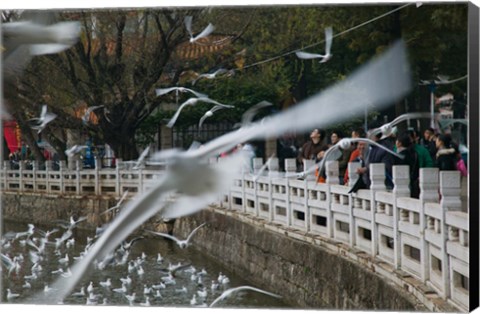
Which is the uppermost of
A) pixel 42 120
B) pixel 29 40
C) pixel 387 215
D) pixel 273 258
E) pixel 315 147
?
pixel 29 40

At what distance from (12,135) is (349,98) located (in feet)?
9.08

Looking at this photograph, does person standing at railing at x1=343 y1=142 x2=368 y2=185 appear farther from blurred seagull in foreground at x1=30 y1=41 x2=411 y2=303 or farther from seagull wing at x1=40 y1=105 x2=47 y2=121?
seagull wing at x1=40 y1=105 x2=47 y2=121

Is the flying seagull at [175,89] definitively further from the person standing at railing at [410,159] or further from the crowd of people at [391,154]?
the person standing at railing at [410,159]

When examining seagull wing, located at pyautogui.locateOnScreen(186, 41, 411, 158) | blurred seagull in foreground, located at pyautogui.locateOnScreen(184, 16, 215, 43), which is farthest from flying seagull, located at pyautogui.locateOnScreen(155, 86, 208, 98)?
seagull wing, located at pyautogui.locateOnScreen(186, 41, 411, 158)

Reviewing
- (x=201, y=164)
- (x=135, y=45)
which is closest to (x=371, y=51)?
(x=201, y=164)

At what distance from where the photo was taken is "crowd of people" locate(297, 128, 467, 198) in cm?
604

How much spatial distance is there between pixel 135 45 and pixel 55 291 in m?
1.94

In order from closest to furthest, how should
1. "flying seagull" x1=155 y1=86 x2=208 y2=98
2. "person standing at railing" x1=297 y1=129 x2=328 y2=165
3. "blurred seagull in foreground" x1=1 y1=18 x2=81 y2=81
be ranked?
"blurred seagull in foreground" x1=1 y1=18 x2=81 y2=81, "person standing at railing" x1=297 y1=129 x2=328 y2=165, "flying seagull" x1=155 y1=86 x2=208 y2=98

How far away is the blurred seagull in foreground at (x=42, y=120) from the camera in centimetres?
769

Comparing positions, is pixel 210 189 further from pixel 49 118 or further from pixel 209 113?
pixel 49 118

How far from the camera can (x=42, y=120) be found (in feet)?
25.2

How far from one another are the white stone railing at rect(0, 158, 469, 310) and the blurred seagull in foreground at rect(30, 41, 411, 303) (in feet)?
1.05

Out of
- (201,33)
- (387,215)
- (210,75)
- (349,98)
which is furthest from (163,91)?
(387,215)

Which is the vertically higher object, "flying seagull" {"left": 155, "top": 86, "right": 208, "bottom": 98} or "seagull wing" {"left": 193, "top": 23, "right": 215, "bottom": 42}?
"seagull wing" {"left": 193, "top": 23, "right": 215, "bottom": 42}
